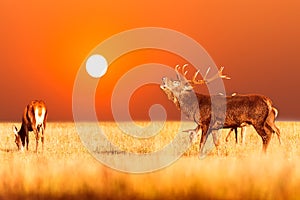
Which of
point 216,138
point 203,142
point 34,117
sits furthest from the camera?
point 34,117

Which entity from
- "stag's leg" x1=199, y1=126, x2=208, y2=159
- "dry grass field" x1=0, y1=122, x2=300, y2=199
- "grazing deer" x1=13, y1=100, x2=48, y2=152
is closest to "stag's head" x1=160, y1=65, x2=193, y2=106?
"stag's leg" x1=199, y1=126, x2=208, y2=159

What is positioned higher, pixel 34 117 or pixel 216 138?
pixel 34 117

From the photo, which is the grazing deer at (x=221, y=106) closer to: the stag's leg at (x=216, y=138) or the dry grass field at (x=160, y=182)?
the stag's leg at (x=216, y=138)

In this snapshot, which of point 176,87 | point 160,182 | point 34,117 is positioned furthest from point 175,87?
point 160,182

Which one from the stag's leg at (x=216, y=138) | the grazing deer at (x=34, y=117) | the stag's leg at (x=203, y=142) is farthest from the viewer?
the grazing deer at (x=34, y=117)

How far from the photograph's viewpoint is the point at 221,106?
18641mm

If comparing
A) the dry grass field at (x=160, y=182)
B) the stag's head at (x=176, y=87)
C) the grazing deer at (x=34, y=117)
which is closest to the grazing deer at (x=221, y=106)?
the stag's head at (x=176, y=87)

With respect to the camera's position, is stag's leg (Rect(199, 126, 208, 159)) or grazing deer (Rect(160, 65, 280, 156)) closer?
stag's leg (Rect(199, 126, 208, 159))

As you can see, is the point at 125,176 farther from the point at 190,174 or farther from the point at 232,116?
the point at 232,116

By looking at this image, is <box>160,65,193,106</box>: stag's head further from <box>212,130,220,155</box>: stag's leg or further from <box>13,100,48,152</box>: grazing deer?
<box>13,100,48,152</box>: grazing deer

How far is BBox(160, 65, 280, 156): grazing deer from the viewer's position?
18453 mm

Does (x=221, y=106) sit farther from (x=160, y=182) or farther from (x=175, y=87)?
(x=160, y=182)

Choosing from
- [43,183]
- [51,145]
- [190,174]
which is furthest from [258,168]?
[51,145]

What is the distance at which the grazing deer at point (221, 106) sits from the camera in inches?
727
